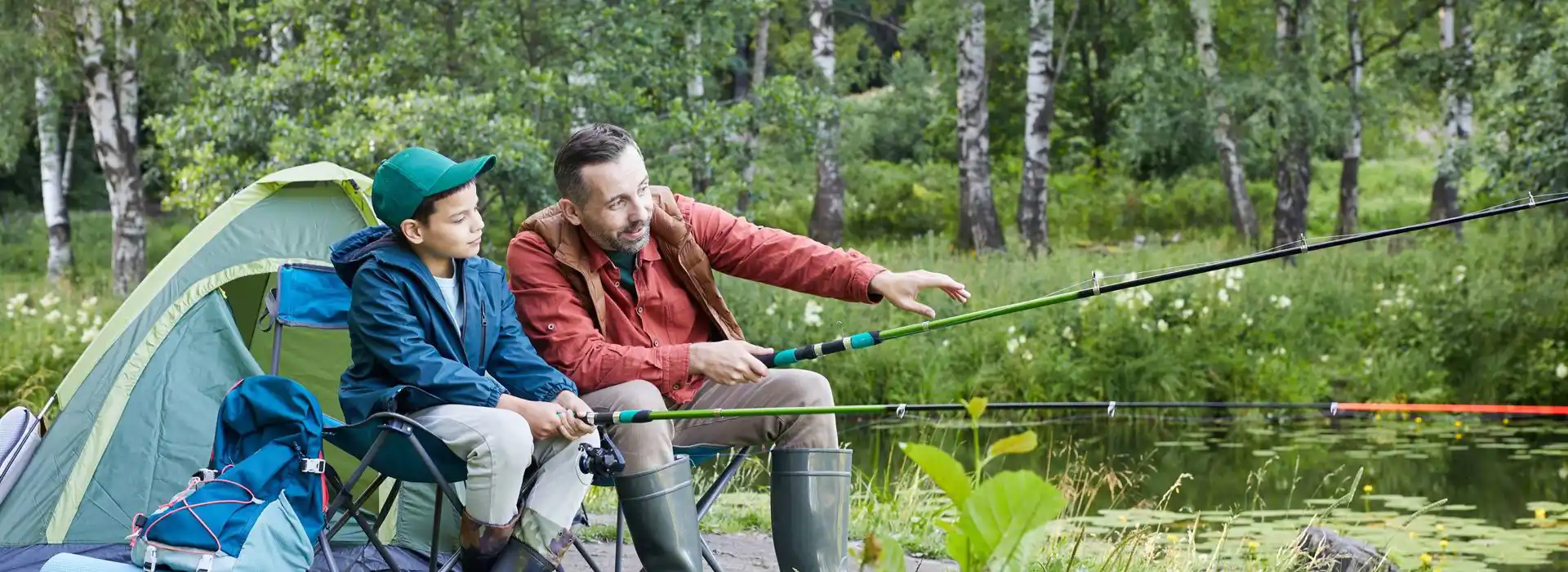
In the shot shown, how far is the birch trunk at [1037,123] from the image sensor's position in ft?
46.1

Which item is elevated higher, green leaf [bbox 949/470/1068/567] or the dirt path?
green leaf [bbox 949/470/1068/567]

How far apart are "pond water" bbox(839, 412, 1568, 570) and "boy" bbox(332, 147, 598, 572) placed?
1.59m

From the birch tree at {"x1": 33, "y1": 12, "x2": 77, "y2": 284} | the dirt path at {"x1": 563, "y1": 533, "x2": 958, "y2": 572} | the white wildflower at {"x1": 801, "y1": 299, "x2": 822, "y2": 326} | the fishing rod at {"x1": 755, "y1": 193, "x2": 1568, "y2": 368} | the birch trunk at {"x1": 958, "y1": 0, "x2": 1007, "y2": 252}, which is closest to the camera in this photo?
the fishing rod at {"x1": 755, "y1": 193, "x2": 1568, "y2": 368}

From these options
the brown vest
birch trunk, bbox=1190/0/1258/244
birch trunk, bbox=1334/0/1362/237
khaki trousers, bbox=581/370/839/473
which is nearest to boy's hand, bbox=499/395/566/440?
khaki trousers, bbox=581/370/839/473

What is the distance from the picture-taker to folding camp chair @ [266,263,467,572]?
2.89 m

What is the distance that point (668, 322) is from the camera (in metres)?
3.26

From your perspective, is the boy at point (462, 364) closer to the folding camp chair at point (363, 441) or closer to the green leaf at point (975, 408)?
the folding camp chair at point (363, 441)

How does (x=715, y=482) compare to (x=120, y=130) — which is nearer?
(x=715, y=482)

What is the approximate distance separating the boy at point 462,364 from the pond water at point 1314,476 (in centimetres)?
159

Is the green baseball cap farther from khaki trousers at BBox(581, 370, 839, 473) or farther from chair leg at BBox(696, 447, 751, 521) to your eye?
chair leg at BBox(696, 447, 751, 521)

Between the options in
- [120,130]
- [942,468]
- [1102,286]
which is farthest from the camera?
[120,130]

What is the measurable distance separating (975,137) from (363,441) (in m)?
12.9

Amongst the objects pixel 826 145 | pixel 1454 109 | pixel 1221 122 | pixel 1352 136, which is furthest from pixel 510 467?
pixel 1454 109

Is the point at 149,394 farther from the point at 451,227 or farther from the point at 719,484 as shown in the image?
the point at 719,484
